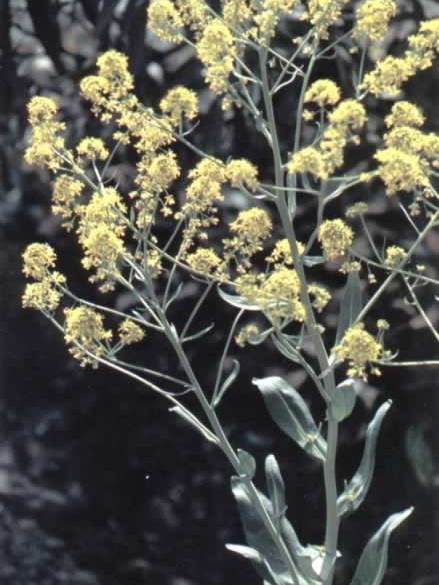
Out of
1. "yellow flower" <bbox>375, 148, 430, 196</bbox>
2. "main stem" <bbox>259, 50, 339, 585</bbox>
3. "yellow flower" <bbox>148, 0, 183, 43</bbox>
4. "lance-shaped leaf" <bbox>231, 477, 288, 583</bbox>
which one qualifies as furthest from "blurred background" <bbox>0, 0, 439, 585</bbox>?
"yellow flower" <bbox>375, 148, 430, 196</bbox>

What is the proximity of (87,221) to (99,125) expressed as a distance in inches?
38.3

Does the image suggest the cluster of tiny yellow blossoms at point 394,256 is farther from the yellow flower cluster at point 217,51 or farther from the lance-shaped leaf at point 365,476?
the yellow flower cluster at point 217,51

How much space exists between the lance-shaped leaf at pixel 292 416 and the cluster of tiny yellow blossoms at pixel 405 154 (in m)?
0.49

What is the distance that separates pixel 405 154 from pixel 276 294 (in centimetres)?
30

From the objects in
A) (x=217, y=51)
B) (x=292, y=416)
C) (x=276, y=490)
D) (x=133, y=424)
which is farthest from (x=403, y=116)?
(x=133, y=424)

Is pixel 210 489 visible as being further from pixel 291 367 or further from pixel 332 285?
pixel 332 285

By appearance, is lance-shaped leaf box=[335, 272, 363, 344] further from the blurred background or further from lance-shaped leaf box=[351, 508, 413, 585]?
the blurred background

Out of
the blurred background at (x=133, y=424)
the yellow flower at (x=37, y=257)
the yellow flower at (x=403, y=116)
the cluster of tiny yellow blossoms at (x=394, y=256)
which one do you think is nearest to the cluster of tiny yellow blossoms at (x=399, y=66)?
the yellow flower at (x=403, y=116)

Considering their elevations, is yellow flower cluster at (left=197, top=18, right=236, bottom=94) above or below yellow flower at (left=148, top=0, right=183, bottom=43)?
below

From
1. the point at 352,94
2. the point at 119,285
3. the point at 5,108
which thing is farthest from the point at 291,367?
the point at 5,108

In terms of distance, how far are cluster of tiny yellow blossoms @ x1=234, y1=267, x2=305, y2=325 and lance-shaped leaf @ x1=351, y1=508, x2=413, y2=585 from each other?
48 cm

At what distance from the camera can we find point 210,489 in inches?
124

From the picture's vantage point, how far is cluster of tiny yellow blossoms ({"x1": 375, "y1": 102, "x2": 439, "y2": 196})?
196cm

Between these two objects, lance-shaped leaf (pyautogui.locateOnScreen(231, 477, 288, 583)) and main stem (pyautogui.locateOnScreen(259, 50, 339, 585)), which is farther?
lance-shaped leaf (pyautogui.locateOnScreen(231, 477, 288, 583))
